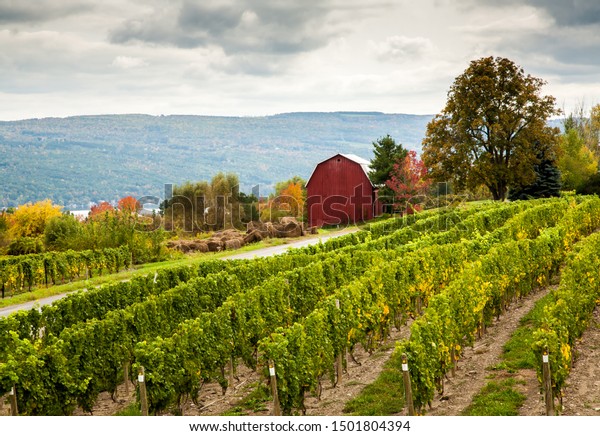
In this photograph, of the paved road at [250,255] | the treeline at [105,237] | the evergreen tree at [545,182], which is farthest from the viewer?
the evergreen tree at [545,182]

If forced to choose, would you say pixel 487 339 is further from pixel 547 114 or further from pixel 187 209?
pixel 187 209

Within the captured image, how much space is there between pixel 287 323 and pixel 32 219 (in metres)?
39.7

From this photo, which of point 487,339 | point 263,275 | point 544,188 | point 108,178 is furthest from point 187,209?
point 108,178

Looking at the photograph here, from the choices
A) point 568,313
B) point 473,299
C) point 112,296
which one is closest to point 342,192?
point 112,296

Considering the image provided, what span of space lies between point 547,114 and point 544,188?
6.20 meters

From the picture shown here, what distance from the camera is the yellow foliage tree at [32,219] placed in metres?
52.6

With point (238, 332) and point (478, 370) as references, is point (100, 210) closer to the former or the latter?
point (238, 332)

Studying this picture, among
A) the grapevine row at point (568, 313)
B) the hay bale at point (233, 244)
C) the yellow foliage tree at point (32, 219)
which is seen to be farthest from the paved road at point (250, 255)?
the yellow foliage tree at point (32, 219)

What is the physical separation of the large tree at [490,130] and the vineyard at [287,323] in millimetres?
25078

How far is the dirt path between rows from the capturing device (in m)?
13.6

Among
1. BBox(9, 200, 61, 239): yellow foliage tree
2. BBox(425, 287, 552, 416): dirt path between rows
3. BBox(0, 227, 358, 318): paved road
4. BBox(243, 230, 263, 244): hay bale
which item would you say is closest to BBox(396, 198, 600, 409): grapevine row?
BBox(425, 287, 552, 416): dirt path between rows

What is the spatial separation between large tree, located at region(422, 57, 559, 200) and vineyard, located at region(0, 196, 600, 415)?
2508cm

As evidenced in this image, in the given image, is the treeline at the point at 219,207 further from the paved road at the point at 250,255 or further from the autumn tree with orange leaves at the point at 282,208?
the paved road at the point at 250,255

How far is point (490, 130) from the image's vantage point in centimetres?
5156
